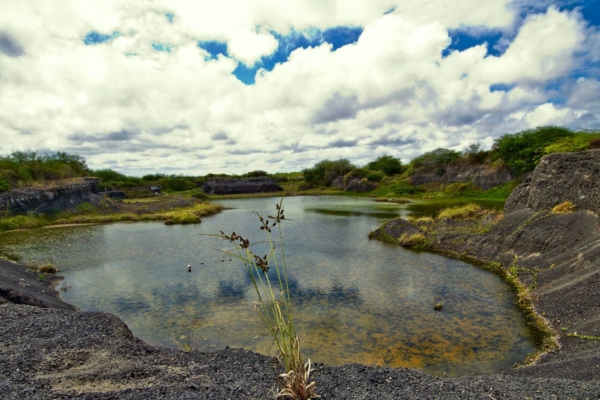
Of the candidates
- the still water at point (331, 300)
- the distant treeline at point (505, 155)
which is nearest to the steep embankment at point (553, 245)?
the still water at point (331, 300)

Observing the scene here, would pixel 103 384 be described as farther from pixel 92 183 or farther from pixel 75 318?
pixel 92 183

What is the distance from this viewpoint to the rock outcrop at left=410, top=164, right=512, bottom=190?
2633 inches

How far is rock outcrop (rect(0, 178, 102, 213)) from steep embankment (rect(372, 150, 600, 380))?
4538 centimetres

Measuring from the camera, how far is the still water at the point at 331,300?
1201 cm

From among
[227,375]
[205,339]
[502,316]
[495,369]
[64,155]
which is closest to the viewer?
[227,375]

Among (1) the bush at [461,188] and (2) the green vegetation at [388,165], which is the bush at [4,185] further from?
(2) the green vegetation at [388,165]

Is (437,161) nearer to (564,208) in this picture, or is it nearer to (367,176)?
(367,176)

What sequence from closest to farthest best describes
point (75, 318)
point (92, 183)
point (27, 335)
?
point (27, 335), point (75, 318), point (92, 183)

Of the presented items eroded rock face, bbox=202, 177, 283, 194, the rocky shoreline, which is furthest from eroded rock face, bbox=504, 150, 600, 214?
eroded rock face, bbox=202, 177, 283, 194

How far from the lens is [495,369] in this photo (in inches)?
419

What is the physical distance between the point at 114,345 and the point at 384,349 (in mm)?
8607

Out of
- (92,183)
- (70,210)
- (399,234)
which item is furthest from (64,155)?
(399,234)

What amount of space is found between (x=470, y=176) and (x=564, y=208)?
186ft

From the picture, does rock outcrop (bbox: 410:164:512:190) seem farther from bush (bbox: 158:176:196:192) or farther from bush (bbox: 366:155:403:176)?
bush (bbox: 158:176:196:192)
